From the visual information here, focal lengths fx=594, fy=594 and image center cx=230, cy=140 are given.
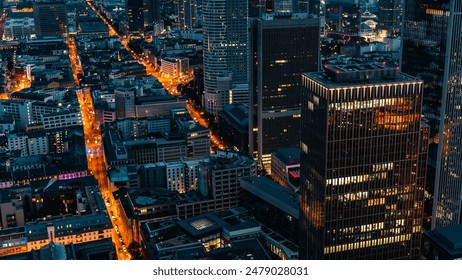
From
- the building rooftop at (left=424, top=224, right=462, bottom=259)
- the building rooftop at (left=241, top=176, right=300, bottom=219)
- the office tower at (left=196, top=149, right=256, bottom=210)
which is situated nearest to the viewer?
the building rooftop at (left=424, top=224, right=462, bottom=259)

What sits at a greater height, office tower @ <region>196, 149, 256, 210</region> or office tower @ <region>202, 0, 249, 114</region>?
office tower @ <region>202, 0, 249, 114</region>

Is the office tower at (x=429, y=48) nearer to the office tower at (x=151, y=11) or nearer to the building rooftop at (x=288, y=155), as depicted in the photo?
the building rooftop at (x=288, y=155)

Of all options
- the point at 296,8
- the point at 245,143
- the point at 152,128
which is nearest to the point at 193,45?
the point at 296,8

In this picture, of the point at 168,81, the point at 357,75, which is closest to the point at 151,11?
the point at 168,81

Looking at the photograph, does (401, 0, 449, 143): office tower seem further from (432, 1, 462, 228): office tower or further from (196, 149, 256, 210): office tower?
(196, 149, 256, 210): office tower

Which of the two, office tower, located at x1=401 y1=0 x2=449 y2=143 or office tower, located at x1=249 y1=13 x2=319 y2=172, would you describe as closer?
office tower, located at x1=401 y1=0 x2=449 y2=143

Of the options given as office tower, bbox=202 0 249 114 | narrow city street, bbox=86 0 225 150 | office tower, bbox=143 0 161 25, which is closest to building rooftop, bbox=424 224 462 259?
narrow city street, bbox=86 0 225 150
